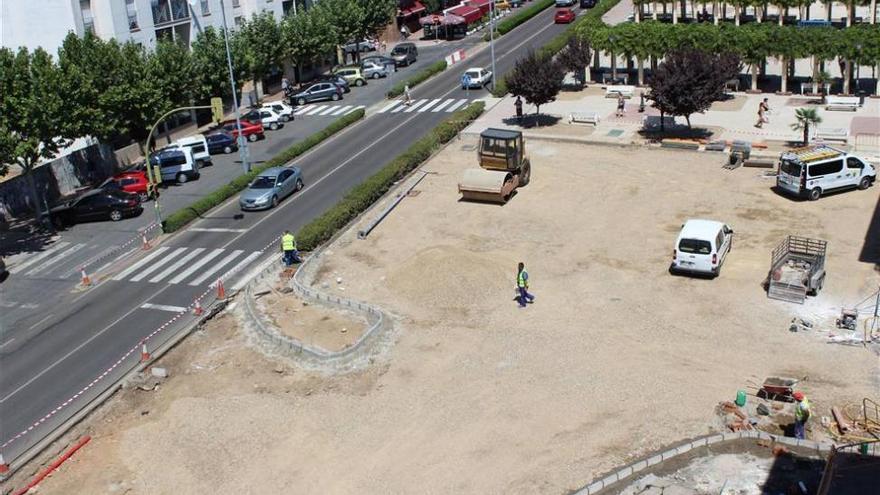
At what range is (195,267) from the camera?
4022 centimetres

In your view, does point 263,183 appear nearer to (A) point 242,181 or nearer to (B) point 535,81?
(A) point 242,181

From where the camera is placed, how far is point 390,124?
62031 millimetres

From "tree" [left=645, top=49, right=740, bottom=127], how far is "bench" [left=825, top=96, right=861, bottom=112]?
844cm

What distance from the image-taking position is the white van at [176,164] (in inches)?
2056

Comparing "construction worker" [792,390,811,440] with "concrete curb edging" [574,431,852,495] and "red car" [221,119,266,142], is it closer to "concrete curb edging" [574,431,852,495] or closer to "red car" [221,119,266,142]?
"concrete curb edging" [574,431,852,495]

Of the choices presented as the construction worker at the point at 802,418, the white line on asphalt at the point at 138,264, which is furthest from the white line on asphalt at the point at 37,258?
the construction worker at the point at 802,418

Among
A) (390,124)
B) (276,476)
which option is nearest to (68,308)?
(276,476)

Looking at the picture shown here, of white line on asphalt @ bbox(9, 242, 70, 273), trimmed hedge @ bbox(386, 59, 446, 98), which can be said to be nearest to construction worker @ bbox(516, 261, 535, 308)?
white line on asphalt @ bbox(9, 242, 70, 273)

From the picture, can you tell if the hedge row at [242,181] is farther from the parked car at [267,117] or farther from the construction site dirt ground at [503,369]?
the construction site dirt ground at [503,369]

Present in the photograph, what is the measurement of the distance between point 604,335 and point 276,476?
39.8ft

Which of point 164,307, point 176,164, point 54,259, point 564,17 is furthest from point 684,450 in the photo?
point 564,17

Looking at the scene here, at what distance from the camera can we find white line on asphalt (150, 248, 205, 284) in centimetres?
3938

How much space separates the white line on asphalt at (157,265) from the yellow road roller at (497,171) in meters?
13.8

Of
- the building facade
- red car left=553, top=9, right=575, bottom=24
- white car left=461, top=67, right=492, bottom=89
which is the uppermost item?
the building facade
